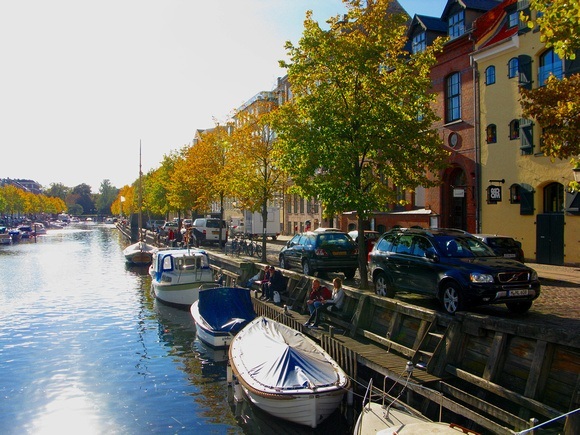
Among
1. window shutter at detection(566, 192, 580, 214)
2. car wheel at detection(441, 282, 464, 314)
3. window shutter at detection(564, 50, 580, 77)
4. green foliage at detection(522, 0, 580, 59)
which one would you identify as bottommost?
car wheel at detection(441, 282, 464, 314)

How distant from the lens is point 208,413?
13.3m

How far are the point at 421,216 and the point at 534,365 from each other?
80.5 ft

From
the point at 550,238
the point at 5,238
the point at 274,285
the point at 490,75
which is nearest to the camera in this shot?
the point at 274,285

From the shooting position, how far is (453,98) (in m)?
31.7

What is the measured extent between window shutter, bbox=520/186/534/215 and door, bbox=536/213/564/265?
0.57 metres

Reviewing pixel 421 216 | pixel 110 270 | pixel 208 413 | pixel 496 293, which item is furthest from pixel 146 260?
pixel 496 293

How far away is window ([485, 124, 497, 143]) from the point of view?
93.7 feet

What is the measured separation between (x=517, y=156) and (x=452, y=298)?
1650cm

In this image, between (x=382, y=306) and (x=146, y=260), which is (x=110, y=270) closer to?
(x=146, y=260)

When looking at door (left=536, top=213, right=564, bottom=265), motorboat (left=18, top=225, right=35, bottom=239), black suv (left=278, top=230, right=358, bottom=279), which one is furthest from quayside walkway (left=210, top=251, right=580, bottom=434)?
motorboat (left=18, top=225, right=35, bottom=239)

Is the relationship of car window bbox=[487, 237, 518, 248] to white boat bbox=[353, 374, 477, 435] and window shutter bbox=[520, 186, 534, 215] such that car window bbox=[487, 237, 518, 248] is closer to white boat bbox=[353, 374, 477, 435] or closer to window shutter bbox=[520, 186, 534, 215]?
window shutter bbox=[520, 186, 534, 215]

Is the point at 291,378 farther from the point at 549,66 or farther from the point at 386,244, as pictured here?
the point at 549,66

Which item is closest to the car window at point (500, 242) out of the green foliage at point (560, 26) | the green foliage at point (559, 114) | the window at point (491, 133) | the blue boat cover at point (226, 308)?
the green foliage at point (559, 114)

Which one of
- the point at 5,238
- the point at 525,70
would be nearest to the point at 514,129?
the point at 525,70
